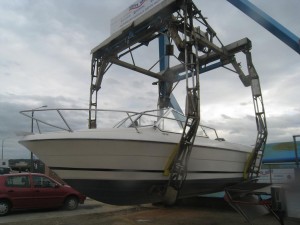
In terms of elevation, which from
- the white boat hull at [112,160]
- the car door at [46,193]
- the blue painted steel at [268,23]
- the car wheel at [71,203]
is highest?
the blue painted steel at [268,23]

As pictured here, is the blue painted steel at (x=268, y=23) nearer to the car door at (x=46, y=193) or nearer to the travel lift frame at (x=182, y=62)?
the travel lift frame at (x=182, y=62)

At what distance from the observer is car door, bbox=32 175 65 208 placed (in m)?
11.4

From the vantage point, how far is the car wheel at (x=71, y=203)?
12070 millimetres

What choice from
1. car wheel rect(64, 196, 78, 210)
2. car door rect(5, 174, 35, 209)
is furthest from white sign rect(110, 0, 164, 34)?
car wheel rect(64, 196, 78, 210)

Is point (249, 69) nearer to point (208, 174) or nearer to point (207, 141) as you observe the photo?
point (207, 141)

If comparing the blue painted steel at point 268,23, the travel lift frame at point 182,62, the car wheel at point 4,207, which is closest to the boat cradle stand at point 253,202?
the travel lift frame at point 182,62

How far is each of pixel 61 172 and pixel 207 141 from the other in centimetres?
270

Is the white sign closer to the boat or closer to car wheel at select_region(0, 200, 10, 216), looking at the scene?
the boat

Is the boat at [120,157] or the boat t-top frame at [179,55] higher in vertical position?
the boat t-top frame at [179,55]

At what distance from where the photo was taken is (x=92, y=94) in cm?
856

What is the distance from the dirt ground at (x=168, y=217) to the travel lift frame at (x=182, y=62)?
1857 millimetres

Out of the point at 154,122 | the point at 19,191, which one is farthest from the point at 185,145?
the point at 19,191

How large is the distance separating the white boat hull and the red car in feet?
17.8

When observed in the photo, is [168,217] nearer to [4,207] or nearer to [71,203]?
[71,203]
